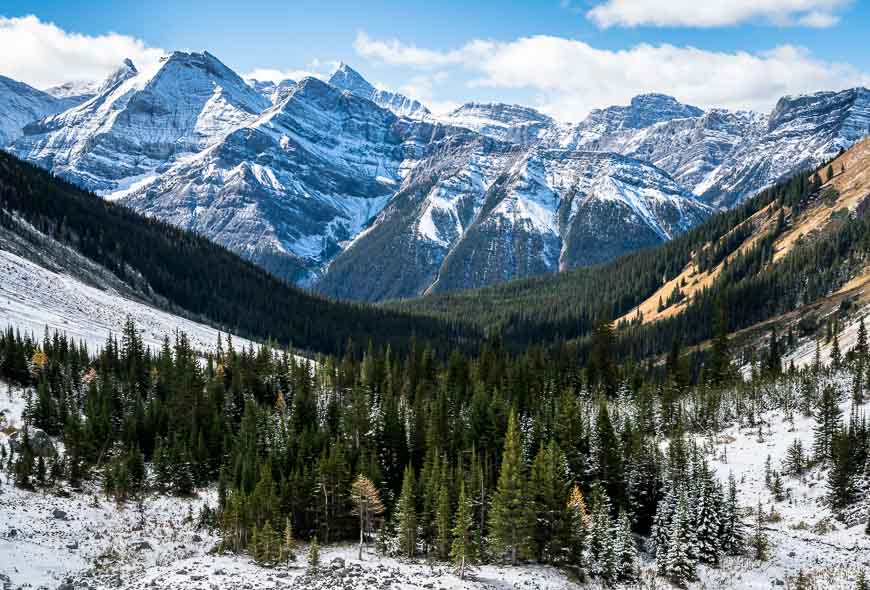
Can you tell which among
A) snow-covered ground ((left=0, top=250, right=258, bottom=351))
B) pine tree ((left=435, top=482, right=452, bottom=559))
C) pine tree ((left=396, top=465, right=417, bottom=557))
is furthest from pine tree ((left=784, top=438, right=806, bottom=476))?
snow-covered ground ((left=0, top=250, right=258, bottom=351))

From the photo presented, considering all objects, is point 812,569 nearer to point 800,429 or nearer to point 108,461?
point 800,429

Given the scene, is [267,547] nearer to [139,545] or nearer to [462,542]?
[139,545]

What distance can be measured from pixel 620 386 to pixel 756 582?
63827 millimetres

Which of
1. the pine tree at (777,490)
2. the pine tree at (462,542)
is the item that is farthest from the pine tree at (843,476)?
the pine tree at (462,542)

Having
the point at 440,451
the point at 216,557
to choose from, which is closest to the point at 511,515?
the point at 440,451

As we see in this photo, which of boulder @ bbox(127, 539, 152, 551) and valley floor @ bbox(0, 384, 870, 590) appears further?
boulder @ bbox(127, 539, 152, 551)

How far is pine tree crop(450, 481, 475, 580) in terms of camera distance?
5977 cm

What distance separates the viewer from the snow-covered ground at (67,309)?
149 m

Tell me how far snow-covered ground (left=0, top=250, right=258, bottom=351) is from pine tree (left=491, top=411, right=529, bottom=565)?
106m

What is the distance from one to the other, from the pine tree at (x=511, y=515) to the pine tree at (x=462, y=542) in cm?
289

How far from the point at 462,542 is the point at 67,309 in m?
138

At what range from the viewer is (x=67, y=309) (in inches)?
6560

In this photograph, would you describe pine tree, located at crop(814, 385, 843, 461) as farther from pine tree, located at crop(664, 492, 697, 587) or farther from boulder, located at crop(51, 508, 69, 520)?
boulder, located at crop(51, 508, 69, 520)

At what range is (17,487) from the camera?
72.8m
